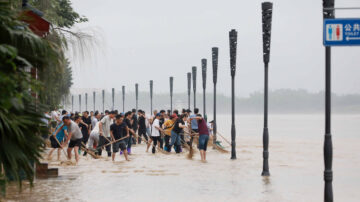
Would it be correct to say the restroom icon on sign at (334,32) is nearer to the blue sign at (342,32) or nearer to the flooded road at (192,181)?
the blue sign at (342,32)

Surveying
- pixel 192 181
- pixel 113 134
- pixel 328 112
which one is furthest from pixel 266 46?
pixel 113 134

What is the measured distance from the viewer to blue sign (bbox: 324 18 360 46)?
10.9m

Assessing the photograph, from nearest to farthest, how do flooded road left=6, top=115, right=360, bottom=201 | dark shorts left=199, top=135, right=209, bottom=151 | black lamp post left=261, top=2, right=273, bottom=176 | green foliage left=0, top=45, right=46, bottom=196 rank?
green foliage left=0, top=45, right=46, bottom=196
flooded road left=6, top=115, right=360, bottom=201
black lamp post left=261, top=2, right=273, bottom=176
dark shorts left=199, top=135, right=209, bottom=151

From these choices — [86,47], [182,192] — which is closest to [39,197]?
[182,192]

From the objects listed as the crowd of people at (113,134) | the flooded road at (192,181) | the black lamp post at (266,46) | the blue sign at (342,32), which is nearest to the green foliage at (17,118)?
the blue sign at (342,32)

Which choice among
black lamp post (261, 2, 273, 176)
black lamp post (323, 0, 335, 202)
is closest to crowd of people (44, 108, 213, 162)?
black lamp post (261, 2, 273, 176)

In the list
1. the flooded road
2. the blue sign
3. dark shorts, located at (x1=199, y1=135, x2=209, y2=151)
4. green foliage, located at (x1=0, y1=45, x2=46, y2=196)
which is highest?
the blue sign

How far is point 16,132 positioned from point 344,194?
941 cm

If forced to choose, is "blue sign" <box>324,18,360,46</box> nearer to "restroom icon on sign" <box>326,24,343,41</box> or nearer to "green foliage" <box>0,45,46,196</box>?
"restroom icon on sign" <box>326,24,343,41</box>

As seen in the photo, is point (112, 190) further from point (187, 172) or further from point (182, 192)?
point (187, 172)

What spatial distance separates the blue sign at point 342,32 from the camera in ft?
35.8

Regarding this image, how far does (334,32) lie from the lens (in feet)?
36.8

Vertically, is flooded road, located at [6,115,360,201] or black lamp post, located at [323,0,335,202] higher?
black lamp post, located at [323,0,335,202]

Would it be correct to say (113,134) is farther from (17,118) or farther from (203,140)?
(17,118)
